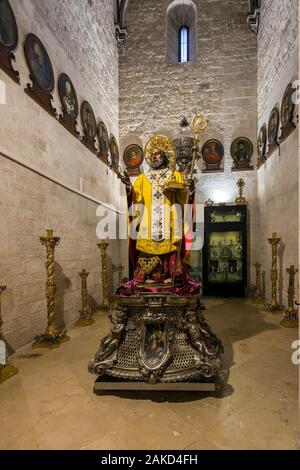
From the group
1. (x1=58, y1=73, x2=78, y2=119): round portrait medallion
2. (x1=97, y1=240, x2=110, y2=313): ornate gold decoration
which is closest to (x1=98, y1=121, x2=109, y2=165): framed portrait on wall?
(x1=58, y1=73, x2=78, y2=119): round portrait medallion

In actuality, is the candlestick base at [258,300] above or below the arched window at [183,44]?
below

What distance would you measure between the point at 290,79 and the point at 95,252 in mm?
6243

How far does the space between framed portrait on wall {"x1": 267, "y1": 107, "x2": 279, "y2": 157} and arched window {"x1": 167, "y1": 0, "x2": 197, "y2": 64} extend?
428 centimetres

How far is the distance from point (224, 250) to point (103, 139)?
17.1 ft

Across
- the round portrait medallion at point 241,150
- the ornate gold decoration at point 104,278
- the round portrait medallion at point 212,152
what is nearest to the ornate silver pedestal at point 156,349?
the ornate gold decoration at point 104,278

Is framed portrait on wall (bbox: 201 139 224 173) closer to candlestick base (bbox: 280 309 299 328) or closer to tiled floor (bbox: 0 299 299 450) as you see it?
candlestick base (bbox: 280 309 299 328)

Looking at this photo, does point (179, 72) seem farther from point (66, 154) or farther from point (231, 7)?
point (66, 154)

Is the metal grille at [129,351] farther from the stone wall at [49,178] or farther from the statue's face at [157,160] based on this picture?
the statue's face at [157,160]

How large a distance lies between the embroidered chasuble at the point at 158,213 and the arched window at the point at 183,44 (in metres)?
8.45

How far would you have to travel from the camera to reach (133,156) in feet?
31.0

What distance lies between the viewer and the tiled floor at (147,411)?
82.5 inches

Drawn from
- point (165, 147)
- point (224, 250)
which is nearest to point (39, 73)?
point (165, 147)

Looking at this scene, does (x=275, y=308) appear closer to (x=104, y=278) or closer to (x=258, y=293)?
(x=258, y=293)

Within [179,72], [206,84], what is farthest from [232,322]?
[179,72]
